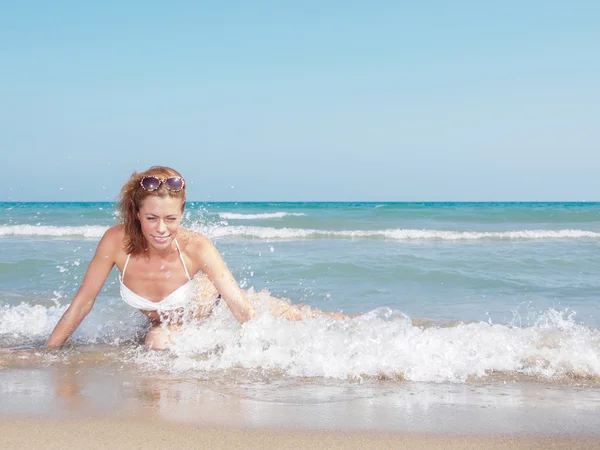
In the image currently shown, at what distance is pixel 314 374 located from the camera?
394 centimetres

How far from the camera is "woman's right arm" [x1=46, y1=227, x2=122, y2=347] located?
448 centimetres

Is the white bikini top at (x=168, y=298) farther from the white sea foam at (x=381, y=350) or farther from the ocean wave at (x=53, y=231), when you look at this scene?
the ocean wave at (x=53, y=231)

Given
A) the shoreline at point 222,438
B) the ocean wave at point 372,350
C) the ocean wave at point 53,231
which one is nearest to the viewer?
the shoreline at point 222,438

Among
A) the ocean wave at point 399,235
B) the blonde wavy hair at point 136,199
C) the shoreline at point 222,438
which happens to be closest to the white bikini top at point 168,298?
the blonde wavy hair at point 136,199

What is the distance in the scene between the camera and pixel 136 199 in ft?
13.8

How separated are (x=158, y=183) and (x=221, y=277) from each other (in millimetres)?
921

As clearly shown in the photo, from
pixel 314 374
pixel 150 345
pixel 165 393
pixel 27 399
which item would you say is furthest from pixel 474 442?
pixel 150 345

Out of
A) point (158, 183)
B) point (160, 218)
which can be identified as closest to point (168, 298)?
point (160, 218)

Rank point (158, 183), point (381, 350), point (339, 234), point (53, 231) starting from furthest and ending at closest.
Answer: point (53, 231) → point (339, 234) → point (381, 350) → point (158, 183)

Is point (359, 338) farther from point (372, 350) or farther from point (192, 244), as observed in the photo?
point (192, 244)

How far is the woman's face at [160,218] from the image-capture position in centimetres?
409

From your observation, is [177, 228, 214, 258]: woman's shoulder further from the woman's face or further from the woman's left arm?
the woman's face

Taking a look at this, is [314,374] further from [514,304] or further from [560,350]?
[514,304]

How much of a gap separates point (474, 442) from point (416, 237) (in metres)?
16.3
